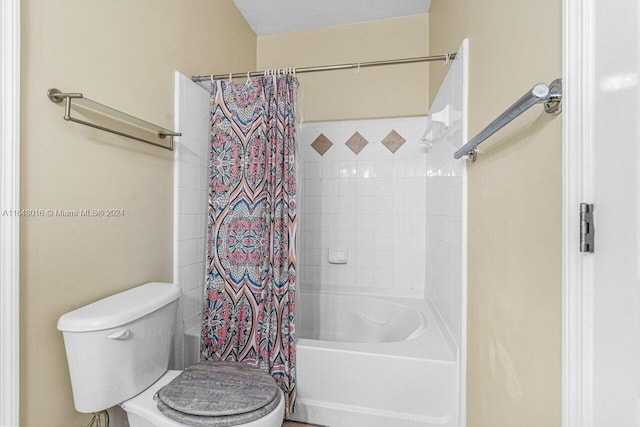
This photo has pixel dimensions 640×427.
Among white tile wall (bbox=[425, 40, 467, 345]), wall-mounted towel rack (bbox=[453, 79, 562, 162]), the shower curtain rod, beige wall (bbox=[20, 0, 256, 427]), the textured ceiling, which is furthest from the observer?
the textured ceiling

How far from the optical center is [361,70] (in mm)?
2479

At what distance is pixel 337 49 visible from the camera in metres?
2.52

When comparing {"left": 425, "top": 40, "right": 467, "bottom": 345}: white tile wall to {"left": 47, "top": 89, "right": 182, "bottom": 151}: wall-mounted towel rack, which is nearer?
{"left": 47, "top": 89, "right": 182, "bottom": 151}: wall-mounted towel rack

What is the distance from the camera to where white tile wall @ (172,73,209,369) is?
170cm

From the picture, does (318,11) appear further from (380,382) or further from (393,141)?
(380,382)

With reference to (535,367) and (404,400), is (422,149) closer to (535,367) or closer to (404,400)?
(404,400)

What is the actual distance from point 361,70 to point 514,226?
77.7 inches

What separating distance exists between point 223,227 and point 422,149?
5.29 ft

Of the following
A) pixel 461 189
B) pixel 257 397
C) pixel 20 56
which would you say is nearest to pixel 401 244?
pixel 461 189

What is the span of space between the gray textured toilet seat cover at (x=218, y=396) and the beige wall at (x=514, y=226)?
794mm


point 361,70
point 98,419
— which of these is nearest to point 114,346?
point 98,419
